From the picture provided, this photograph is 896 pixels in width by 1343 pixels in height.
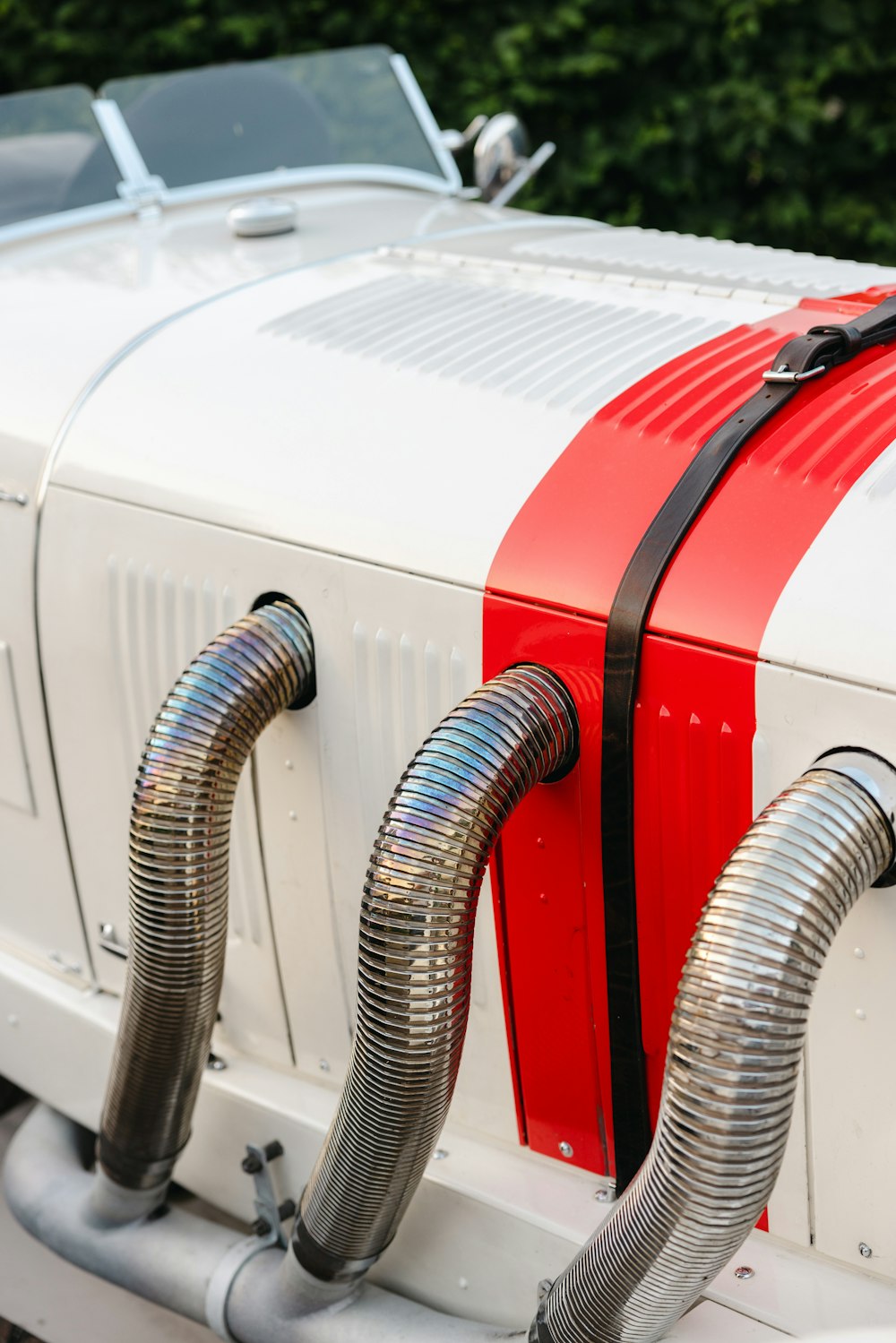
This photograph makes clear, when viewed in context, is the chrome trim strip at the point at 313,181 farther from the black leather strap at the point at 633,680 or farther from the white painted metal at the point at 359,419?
the black leather strap at the point at 633,680

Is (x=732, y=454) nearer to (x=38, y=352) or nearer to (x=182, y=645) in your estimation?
(x=182, y=645)

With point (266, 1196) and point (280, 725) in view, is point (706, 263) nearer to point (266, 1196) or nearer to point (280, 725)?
point (280, 725)

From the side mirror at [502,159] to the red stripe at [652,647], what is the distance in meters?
1.77

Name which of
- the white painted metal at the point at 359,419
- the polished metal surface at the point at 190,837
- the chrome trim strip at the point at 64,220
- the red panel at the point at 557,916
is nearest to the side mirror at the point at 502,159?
the chrome trim strip at the point at 64,220

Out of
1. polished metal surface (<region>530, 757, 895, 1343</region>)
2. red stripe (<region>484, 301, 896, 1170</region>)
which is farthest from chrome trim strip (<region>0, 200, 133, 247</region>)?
polished metal surface (<region>530, 757, 895, 1343</region>)

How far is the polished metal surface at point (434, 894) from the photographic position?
1677 millimetres

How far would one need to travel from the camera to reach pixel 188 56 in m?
6.35

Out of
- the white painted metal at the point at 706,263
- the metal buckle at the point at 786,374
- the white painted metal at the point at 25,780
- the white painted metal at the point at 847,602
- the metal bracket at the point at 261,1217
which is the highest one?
the metal buckle at the point at 786,374

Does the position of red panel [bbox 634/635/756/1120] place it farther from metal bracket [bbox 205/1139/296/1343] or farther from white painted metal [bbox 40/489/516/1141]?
metal bracket [bbox 205/1139/296/1343]

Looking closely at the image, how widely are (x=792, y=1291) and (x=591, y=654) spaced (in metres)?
0.82

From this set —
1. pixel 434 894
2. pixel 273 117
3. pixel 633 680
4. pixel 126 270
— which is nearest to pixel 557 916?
pixel 434 894

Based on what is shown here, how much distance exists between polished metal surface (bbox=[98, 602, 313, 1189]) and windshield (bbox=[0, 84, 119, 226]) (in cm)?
155

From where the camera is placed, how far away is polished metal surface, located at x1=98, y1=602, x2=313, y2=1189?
194 centimetres

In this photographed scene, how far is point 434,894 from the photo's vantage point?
1681 millimetres
